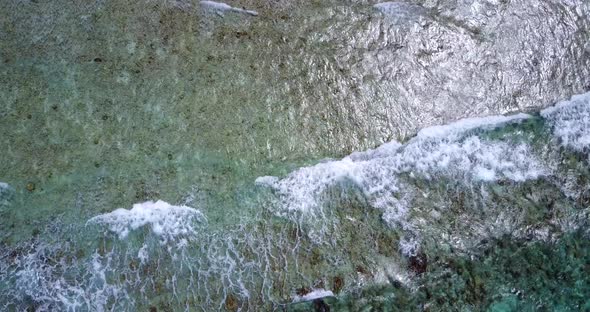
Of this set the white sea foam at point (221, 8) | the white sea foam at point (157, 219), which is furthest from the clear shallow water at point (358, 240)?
the white sea foam at point (221, 8)

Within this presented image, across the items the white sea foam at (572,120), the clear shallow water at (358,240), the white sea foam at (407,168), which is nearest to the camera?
the clear shallow water at (358,240)

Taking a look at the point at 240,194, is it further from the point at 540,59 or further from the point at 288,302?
the point at 540,59

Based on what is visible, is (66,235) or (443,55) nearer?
(66,235)

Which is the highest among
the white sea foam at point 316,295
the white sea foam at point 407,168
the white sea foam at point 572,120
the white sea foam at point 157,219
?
the white sea foam at point 572,120

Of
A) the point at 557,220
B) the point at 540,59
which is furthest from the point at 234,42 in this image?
the point at 557,220

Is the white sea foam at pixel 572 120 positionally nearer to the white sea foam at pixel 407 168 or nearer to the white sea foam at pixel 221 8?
the white sea foam at pixel 407 168

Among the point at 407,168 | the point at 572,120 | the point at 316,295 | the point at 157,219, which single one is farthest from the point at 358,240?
the point at 572,120

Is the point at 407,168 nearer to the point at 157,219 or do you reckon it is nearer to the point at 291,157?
the point at 291,157
